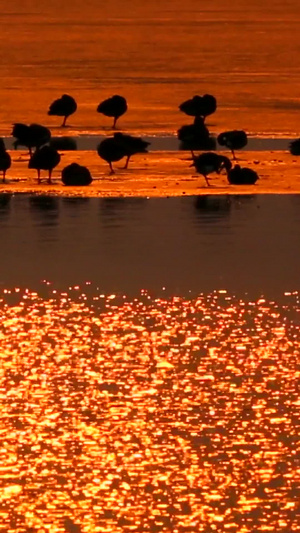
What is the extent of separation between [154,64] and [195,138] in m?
12.0

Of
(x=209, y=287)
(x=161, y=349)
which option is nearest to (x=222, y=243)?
(x=209, y=287)

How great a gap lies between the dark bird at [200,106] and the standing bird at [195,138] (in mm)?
2192

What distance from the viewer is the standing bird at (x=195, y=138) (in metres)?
22.3

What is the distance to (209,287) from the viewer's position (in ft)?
47.6

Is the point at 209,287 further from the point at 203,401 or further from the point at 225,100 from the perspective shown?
the point at 225,100

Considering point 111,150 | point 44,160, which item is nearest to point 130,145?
point 111,150

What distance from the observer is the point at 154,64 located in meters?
34.2

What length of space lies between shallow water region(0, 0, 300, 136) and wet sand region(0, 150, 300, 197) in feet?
8.27

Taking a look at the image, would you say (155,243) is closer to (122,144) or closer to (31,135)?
(122,144)

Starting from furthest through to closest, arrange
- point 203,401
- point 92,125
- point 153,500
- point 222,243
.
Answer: point 92,125 → point 222,243 → point 203,401 → point 153,500

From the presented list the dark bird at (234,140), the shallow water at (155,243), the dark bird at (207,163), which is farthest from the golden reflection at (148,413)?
the dark bird at (234,140)

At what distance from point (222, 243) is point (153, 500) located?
22.0 ft

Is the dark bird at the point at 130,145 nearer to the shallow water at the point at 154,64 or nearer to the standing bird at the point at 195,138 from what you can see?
the standing bird at the point at 195,138

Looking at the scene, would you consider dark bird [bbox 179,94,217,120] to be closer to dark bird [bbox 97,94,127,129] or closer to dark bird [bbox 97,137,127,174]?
dark bird [bbox 97,94,127,129]
